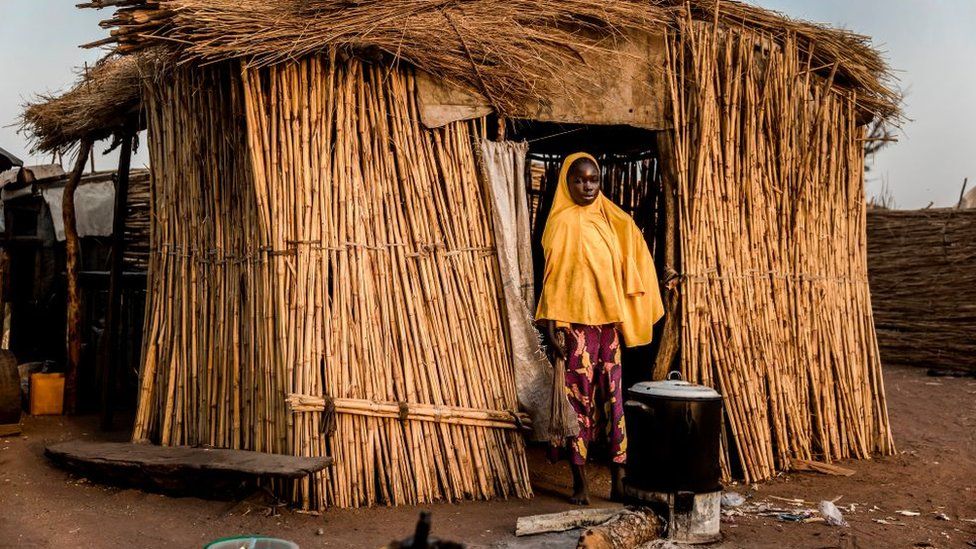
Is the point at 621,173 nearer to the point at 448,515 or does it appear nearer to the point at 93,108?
the point at 448,515

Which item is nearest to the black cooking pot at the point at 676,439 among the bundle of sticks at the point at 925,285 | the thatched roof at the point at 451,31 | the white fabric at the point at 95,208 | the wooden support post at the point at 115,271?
the thatched roof at the point at 451,31

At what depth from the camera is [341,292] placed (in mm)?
4652

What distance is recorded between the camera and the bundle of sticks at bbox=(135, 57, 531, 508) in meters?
4.58

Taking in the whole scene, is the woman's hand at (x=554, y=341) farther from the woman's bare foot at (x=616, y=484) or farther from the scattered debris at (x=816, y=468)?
the scattered debris at (x=816, y=468)

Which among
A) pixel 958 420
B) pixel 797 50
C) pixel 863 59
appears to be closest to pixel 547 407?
pixel 797 50

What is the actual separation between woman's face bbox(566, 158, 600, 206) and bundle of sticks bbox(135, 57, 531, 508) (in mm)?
541

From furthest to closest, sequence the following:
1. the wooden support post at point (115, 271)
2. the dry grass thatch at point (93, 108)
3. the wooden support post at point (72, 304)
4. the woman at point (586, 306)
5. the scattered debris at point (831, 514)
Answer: the wooden support post at point (72, 304), the wooden support post at point (115, 271), the dry grass thatch at point (93, 108), the woman at point (586, 306), the scattered debris at point (831, 514)

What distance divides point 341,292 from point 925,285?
8870mm

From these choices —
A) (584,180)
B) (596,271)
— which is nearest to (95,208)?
(584,180)

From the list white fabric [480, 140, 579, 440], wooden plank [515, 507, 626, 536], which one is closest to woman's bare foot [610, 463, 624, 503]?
white fabric [480, 140, 579, 440]

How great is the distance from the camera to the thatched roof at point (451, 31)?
4352 millimetres

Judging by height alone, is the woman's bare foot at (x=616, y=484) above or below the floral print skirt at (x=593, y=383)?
below

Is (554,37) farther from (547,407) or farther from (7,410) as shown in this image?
(7,410)

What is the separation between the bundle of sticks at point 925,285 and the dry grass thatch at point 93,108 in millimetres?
9144
